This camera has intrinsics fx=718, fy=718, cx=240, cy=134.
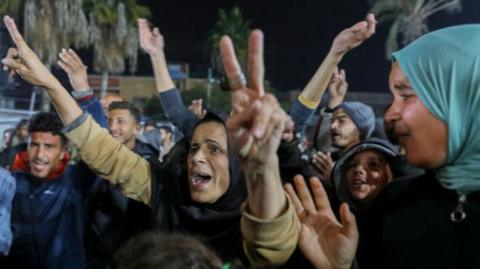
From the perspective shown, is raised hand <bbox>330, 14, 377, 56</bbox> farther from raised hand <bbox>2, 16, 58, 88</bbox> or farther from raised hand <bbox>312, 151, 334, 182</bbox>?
raised hand <bbox>2, 16, 58, 88</bbox>

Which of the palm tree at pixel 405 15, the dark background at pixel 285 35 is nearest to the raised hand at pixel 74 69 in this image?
the palm tree at pixel 405 15

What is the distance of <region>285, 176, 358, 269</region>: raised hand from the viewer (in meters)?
1.79

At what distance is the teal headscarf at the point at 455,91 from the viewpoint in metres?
1.73

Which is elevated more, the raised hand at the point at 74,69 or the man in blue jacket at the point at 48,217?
the raised hand at the point at 74,69

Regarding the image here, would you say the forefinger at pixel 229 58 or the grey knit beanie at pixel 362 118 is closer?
the forefinger at pixel 229 58

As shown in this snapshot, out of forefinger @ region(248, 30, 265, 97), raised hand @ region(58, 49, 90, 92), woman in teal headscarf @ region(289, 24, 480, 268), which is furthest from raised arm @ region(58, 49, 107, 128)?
forefinger @ region(248, 30, 265, 97)

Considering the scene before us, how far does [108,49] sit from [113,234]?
28.9m

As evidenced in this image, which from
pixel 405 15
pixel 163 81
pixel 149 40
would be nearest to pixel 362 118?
pixel 163 81

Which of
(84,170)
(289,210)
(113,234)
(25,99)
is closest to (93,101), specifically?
(84,170)

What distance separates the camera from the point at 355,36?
9.99ft

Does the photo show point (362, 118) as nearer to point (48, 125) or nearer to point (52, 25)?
point (48, 125)

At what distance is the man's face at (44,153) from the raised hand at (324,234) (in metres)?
1.75

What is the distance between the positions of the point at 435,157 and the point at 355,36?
136 centimetres

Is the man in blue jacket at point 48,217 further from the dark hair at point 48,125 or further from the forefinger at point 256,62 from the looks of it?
the forefinger at point 256,62
